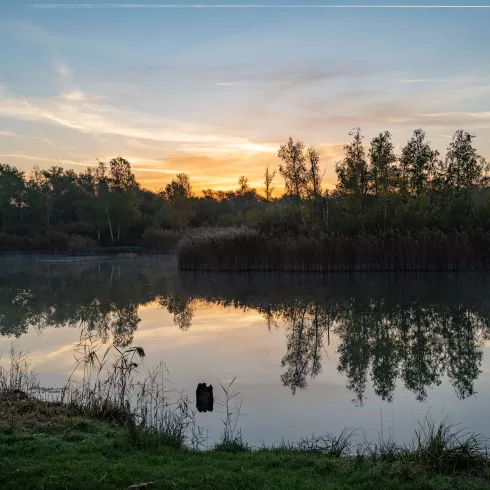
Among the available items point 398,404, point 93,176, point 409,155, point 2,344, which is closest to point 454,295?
point 398,404

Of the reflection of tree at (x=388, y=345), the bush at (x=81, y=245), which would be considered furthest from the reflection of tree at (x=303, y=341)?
the bush at (x=81, y=245)

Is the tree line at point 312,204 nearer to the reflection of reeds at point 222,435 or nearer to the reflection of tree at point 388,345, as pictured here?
the reflection of tree at point 388,345

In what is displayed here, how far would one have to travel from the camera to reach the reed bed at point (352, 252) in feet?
80.1

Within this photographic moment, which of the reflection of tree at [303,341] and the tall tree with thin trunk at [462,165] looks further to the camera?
the tall tree with thin trunk at [462,165]

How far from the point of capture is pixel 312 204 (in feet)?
117

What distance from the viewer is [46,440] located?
500cm

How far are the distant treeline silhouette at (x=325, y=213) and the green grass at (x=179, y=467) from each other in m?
20.3

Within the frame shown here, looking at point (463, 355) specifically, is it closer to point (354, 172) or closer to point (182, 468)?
point (182, 468)

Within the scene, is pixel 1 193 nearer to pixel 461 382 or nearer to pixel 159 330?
pixel 159 330

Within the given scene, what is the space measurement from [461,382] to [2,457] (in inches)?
237

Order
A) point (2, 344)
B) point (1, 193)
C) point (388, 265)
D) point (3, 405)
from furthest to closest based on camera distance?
point (1, 193) < point (388, 265) < point (2, 344) < point (3, 405)

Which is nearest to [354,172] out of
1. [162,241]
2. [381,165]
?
[381,165]

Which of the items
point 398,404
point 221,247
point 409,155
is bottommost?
point 398,404

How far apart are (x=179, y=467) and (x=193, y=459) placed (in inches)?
8.9
